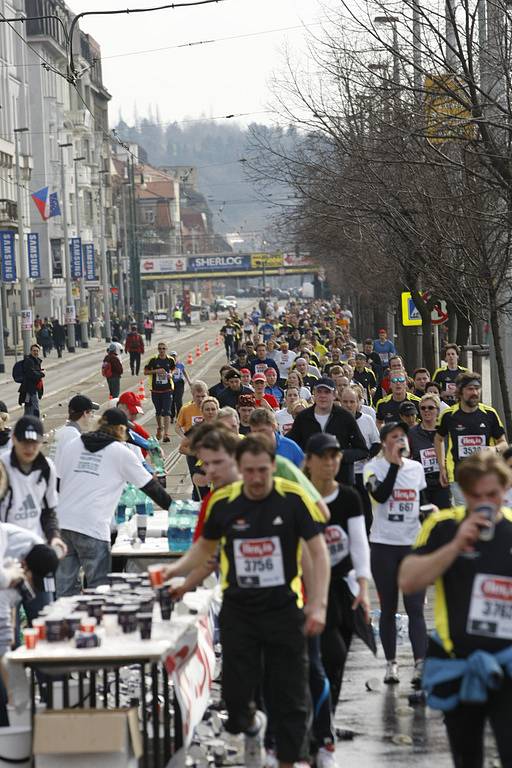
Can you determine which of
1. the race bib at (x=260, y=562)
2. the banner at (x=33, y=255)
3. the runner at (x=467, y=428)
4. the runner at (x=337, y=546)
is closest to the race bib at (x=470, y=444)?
the runner at (x=467, y=428)

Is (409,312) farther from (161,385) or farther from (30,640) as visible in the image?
(30,640)

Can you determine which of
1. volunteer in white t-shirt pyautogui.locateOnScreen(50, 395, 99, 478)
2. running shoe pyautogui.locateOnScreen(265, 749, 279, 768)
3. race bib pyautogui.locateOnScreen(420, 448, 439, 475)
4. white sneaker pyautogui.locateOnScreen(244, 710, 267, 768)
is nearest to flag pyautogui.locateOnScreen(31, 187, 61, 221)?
race bib pyautogui.locateOnScreen(420, 448, 439, 475)

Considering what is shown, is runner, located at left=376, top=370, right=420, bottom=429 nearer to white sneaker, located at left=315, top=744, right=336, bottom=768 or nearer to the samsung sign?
white sneaker, located at left=315, top=744, right=336, bottom=768

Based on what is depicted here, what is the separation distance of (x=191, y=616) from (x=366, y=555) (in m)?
0.98

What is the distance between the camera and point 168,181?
186 meters

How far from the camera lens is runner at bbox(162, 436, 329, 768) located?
22.7 feet

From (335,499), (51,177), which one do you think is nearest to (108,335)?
(51,177)

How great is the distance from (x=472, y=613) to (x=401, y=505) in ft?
12.7

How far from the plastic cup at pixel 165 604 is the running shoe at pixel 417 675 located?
221 centimetres

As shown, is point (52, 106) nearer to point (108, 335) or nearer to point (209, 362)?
point (108, 335)

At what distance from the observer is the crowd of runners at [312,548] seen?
5.91 m

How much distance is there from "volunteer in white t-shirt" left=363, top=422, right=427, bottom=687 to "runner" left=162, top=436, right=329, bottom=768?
2.68m

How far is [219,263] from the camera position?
166 meters

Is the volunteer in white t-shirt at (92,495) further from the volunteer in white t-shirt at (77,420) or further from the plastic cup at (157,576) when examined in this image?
the plastic cup at (157,576)
